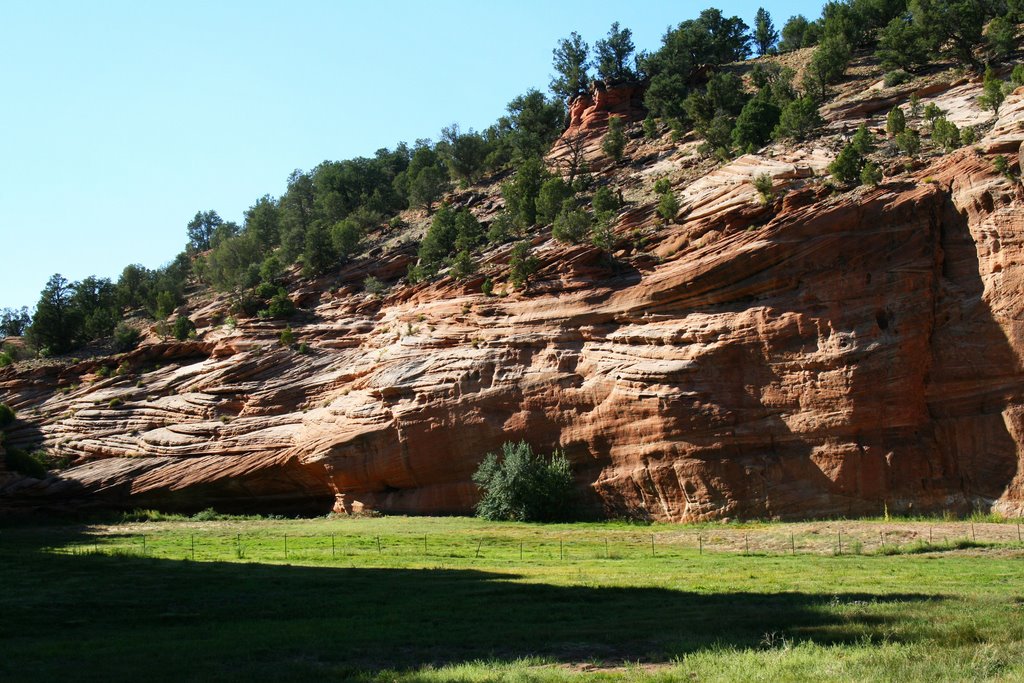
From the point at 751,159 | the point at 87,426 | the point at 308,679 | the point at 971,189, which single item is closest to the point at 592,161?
the point at 751,159

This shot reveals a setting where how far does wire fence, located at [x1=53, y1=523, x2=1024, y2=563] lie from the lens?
93.9 ft

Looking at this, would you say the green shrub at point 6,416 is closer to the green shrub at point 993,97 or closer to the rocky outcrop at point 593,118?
the rocky outcrop at point 593,118

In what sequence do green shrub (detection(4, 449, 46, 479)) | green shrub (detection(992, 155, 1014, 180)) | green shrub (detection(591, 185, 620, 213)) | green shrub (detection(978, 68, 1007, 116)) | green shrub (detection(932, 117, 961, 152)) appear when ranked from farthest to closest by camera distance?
green shrub (detection(591, 185, 620, 213))
green shrub (detection(4, 449, 46, 479))
green shrub (detection(978, 68, 1007, 116))
green shrub (detection(932, 117, 961, 152))
green shrub (detection(992, 155, 1014, 180))

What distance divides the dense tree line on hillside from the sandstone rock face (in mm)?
3045

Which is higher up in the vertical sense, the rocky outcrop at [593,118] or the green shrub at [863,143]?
the rocky outcrop at [593,118]

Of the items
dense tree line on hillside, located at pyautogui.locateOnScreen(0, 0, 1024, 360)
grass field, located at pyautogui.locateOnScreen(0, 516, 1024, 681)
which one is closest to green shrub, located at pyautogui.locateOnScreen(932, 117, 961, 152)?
dense tree line on hillside, located at pyautogui.locateOnScreen(0, 0, 1024, 360)

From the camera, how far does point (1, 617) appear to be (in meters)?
17.7

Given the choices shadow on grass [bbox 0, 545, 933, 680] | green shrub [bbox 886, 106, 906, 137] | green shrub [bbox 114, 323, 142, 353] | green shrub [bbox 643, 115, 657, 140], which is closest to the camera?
shadow on grass [bbox 0, 545, 933, 680]

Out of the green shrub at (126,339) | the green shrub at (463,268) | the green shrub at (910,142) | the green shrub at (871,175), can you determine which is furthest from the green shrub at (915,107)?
the green shrub at (126,339)

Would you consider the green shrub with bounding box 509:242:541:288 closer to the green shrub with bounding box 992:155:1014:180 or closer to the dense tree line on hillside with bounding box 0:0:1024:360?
the dense tree line on hillside with bounding box 0:0:1024:360

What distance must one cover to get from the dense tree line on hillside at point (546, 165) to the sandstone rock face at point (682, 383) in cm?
305

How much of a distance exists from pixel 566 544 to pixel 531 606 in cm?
1433

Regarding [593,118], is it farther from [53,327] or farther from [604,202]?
[53,327]

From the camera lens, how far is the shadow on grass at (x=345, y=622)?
1335 centimetres
